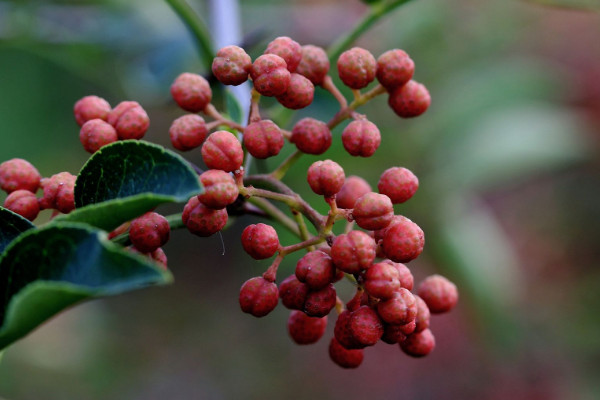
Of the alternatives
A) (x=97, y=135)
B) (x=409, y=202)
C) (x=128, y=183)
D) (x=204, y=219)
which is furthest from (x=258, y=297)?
(x=409, y=202)

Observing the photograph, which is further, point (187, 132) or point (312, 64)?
point (312, 64)

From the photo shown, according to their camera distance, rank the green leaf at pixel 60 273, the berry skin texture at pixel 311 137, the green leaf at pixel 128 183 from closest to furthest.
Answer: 1. the green leaf at pixel 60 273
2. the green leaf at pixel 128 183
3. the berry skin texture at pixel 311 137

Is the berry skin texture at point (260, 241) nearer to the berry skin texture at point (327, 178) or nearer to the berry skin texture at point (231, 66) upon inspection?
the berry skin texture at point (327, 178)

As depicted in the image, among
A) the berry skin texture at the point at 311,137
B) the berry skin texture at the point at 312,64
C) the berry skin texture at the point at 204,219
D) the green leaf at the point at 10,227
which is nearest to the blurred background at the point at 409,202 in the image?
the berry skin texture at the point at 312,64

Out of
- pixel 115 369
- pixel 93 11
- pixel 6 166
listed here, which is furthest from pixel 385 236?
pixel 115 369

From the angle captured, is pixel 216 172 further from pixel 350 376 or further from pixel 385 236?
Result: pixel 350 376

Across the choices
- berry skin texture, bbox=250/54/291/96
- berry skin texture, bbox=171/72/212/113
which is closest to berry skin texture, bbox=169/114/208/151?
berry skin texture, bbox=171/72/212/113

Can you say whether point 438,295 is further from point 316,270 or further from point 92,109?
point 92,109
